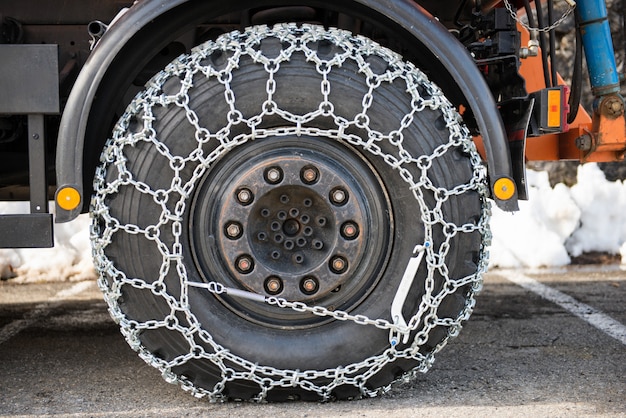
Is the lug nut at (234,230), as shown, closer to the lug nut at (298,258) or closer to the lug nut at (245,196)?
the lug nut at (245,196)

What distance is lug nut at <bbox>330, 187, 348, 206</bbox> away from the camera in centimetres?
275

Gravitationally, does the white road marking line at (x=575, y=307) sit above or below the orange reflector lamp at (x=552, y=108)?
below

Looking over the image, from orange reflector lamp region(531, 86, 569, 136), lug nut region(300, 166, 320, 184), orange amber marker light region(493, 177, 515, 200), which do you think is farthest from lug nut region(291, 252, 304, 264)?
orange reflector lamp region(531, 86, 569, 136)

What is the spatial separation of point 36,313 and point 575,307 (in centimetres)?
323

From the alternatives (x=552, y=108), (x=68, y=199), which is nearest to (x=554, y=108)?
(x=552, y=108)

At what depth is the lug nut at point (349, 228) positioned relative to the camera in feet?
9.05

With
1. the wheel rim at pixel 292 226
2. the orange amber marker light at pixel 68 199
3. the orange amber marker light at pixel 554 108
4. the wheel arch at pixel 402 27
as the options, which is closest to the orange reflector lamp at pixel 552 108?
the orange amber marker light at pixel 554 108

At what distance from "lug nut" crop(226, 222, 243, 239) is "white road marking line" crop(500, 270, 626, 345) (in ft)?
6.86

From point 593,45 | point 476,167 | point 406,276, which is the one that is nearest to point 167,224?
point 406,276

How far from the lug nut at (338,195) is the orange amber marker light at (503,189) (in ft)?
1.73

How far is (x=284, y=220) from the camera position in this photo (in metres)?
2.78

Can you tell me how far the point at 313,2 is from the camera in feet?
9.74

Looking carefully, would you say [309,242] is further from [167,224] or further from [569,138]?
[569,138]

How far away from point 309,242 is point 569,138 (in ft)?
5.59
